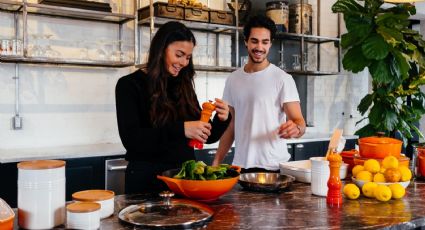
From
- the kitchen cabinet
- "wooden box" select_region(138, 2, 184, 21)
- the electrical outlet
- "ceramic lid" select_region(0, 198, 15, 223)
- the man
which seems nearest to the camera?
"ceramic lid" select_region(0, 198, 15, 223)

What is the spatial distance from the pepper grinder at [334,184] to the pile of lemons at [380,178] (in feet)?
0.39

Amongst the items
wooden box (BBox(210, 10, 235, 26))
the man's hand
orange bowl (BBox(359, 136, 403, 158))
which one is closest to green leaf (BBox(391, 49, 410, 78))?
wooden box (BBox(210, 10, 235, 26))

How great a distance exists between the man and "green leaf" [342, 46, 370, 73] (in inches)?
81.1

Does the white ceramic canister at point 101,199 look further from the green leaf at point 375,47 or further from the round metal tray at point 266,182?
the green leaf at point 375,47

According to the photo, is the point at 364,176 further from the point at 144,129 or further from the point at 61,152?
the point at 61,152

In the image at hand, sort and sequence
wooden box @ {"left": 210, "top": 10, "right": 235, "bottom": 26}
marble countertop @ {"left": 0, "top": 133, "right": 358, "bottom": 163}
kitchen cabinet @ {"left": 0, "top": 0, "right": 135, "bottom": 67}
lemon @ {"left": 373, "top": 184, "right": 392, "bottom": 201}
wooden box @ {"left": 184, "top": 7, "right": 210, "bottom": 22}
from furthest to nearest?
wooden box @ {"left": 210, "top": 10, "right": 235, "bottom": 26}
wooden box @ {"left": 184, "top": 7, "right": 210, "bottom": 22}
kitchen cabinet @ {"left": 0, "top": 0, "right": 135, "bottom": 67}
marble countertop @ {"left": 0, "top": 133, "right": 358, "bottom": 163}
lemon @ {"left": 373, "top": 184, "right": 392, "bottom": 201}

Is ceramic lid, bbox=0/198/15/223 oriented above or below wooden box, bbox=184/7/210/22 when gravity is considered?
below

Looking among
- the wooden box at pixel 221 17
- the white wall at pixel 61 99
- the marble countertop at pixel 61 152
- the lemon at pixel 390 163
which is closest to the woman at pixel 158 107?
the lemon at pixel 390 163

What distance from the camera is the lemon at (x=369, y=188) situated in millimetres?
1950

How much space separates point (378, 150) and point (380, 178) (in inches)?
11.3

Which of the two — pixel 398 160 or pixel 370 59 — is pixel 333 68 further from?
pixel 398 160

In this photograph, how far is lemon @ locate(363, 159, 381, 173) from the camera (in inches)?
82.2

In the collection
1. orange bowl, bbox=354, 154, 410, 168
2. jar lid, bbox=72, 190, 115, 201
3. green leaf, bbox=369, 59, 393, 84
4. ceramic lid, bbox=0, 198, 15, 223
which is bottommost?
ceramic lid, bbox=0, 198, 15, 223

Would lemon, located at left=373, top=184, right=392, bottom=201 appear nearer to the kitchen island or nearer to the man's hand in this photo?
the kitchen island
